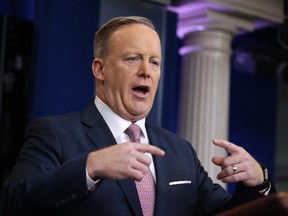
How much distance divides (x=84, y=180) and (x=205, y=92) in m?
2.61

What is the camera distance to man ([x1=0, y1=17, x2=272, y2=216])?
4.79 ft

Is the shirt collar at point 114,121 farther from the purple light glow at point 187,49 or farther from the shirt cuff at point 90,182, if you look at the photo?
the purple light glow at point 187,49

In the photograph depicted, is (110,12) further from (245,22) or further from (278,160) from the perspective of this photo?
(278,160)

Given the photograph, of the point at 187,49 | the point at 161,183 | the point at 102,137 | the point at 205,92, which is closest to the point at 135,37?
the point at 102,137

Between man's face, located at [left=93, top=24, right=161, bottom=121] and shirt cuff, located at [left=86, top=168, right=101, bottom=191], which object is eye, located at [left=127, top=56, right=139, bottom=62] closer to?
man's face, located at [left=93, top=24, right=161, bottom=121]

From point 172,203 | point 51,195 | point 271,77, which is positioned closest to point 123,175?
point 51,195

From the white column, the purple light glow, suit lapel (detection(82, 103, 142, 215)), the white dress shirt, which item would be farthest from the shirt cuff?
the purple light glow

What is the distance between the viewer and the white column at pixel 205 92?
3.97m

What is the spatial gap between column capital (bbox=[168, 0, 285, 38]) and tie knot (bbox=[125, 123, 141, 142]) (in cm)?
221

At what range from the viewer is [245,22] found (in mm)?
4184

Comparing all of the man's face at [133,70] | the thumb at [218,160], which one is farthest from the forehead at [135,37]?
the thumb at [218,160]

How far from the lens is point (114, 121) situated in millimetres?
1764

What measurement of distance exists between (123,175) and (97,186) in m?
0.20

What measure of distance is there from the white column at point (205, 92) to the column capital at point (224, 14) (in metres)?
0.06
